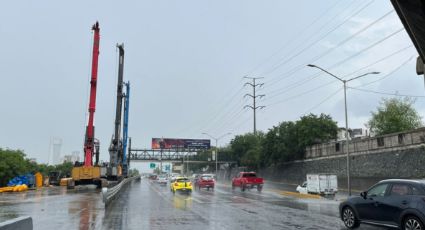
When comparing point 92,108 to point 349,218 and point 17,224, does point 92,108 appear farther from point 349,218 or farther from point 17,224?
point 17,224

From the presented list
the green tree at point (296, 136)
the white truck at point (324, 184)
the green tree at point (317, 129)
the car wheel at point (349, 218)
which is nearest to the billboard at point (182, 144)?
the green tree at point (296, 136)

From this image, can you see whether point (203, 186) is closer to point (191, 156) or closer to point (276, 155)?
point (276, 155)

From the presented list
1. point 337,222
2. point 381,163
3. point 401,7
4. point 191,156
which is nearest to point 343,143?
point 381,163

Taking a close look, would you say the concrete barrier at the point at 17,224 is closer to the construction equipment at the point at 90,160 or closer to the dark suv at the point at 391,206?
the dark suv at the point at 391,206

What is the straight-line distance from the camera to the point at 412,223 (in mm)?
11984

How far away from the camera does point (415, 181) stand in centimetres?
1259

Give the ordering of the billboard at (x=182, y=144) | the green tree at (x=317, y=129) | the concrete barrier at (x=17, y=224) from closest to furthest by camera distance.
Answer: the concrete barrier at (x=17, y=224) < the green tree at (x=317, y=129) < the billboard at (x=182, y=144)

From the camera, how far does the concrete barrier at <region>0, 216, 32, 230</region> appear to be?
6.74 m

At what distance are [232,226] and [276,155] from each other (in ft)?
208

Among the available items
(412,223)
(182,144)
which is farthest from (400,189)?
(182,144)

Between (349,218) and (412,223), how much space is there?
111 inches

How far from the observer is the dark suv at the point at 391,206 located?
12.0m

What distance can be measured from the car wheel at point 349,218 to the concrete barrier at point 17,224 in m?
10.0

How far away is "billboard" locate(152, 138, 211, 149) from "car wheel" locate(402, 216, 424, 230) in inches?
5036
